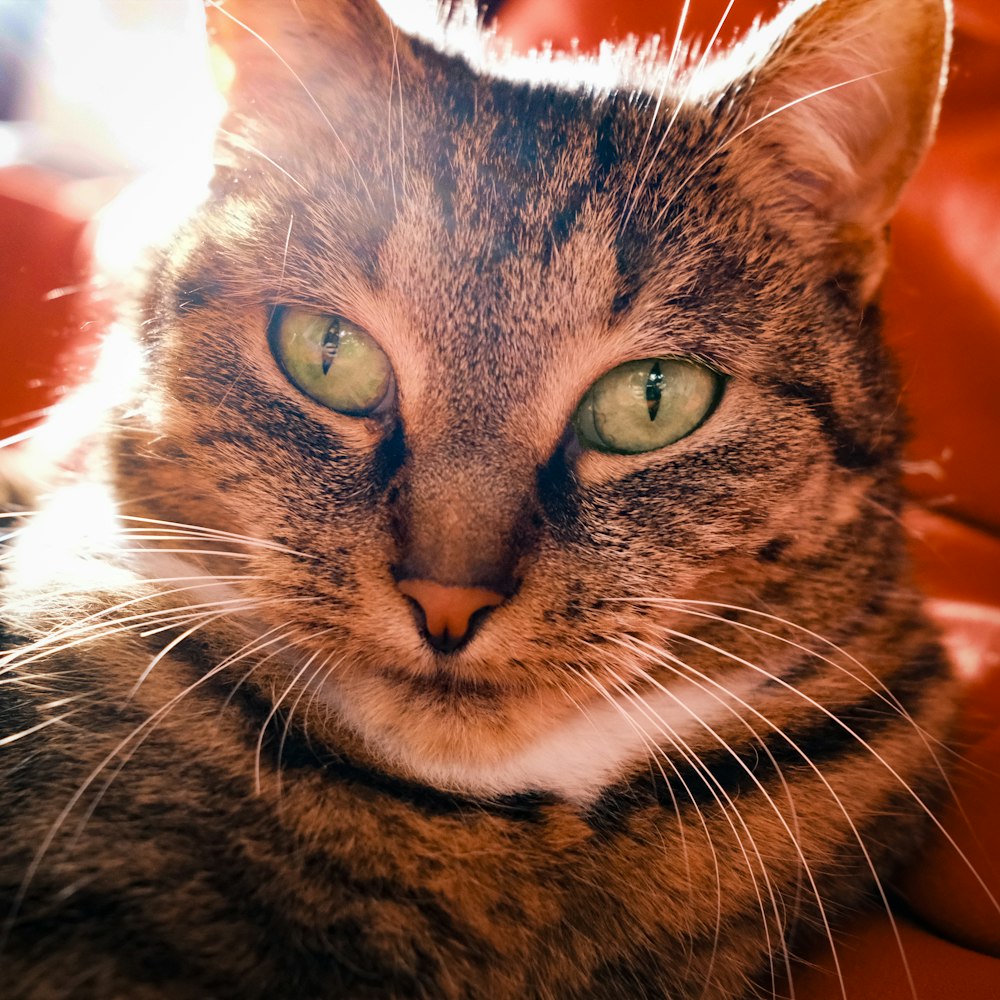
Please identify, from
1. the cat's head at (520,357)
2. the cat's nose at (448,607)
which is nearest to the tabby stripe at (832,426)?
the cat's head at (520,357)

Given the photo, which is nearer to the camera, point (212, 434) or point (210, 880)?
point (210, 880)

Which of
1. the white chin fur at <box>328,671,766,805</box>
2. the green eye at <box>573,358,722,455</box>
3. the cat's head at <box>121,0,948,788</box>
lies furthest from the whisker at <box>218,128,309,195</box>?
the white chin fur at <box>328,671,766,805</box>

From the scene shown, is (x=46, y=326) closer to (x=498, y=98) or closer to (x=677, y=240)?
(x=498, y=98)

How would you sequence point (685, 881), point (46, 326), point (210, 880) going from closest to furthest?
point (210, 880)
point (685, 881)
point (46, 326)

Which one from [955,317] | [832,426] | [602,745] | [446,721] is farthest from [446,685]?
[955,317]

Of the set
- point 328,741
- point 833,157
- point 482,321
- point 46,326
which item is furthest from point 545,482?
point 46,326

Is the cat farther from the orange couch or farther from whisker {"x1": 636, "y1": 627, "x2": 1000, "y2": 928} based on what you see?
the orange couch

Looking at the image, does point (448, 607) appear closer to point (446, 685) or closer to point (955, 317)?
point (446, 685)
